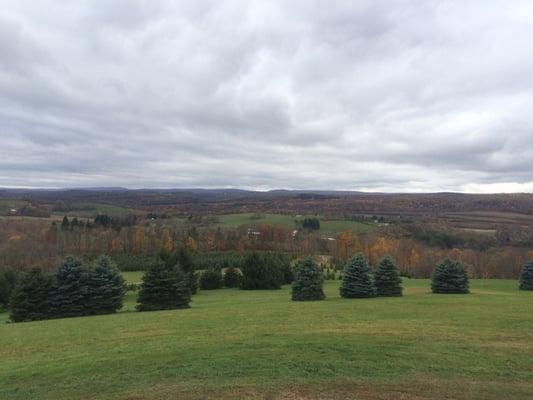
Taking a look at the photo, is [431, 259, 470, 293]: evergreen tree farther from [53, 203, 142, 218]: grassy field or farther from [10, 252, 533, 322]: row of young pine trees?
[53, 203, 142, 218]: grassy field

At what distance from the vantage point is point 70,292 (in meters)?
31.8

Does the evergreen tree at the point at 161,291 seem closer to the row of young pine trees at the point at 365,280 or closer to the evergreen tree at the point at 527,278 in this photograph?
the row of young pine trees at the point at 365,280

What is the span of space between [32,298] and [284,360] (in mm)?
26663

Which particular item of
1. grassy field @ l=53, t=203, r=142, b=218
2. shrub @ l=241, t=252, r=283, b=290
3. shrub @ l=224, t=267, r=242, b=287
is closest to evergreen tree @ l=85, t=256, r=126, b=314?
shrub @ l=241, t=252, r=283, b=290

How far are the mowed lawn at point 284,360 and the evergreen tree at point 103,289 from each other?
12053 mm

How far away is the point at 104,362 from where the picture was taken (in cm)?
1271

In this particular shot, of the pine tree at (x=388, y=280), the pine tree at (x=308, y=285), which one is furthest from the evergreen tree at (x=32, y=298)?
the pine tree at (x=388, y=280)

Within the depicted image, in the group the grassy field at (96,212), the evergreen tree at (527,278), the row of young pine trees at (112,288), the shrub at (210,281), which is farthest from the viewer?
the grassy field at (96,212)

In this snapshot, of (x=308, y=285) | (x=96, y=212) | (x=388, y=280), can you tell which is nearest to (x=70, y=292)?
(x=308, y=285)

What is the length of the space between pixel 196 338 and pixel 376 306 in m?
13.9

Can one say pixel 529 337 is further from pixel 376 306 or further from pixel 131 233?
pixel 131 233

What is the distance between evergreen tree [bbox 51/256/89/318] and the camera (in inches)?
1247

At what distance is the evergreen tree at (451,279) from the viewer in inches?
1438

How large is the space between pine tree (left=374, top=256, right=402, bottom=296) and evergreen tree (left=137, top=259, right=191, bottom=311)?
619 inches
